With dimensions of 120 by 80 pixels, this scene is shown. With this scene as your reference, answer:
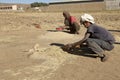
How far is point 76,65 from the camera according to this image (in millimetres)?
7383

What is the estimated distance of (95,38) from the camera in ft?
26.2

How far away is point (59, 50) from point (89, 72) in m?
2.07

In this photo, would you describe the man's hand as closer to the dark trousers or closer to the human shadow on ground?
the human shadow on ground

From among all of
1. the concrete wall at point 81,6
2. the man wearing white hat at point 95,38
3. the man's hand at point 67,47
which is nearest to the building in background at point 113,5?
the concrete wall at point 81,6

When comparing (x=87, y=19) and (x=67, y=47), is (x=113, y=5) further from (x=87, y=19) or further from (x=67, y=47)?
(x=87, y=19)

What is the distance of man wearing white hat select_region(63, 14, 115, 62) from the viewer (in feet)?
25.3

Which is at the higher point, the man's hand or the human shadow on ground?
the man's hand

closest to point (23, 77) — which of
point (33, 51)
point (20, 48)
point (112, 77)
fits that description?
point (112, 77)

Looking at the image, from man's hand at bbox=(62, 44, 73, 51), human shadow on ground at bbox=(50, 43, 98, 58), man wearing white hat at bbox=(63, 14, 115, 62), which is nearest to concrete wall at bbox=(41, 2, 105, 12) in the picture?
human shadow on ground at bbox=(50, 43, 98, 58)

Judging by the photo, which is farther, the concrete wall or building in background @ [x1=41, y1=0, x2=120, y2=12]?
the concrete wall

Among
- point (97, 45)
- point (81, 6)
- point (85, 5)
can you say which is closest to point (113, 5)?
point (85, 5)

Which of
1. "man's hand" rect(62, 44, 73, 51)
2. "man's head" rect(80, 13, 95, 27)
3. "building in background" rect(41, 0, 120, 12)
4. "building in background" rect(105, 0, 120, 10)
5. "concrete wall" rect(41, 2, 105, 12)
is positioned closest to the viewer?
"man's head" rect(80, 13, 95, 27)

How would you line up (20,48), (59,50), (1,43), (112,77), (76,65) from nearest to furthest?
(112,77) → (76,65) → (59,50) → (20,48) → (1,43)

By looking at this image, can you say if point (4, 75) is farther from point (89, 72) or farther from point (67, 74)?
point (89, 72)
